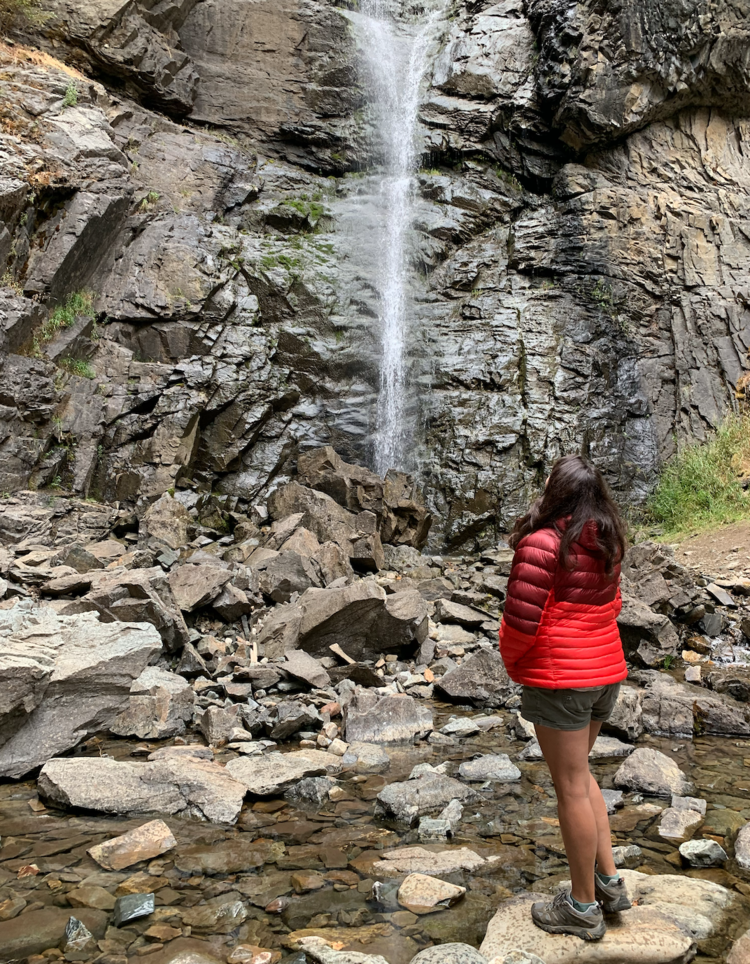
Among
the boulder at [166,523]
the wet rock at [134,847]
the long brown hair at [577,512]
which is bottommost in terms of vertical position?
the wet rock at [134,847]

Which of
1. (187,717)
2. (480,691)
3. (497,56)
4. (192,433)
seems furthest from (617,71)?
(187,717)

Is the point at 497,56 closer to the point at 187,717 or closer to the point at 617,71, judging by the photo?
the point at 617,71

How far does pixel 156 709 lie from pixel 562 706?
11.7 ft

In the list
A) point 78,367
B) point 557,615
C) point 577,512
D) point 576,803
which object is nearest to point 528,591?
point 557,615

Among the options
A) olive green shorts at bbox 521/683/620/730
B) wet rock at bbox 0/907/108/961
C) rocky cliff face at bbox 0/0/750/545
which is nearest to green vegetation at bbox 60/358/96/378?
rocky cliff face at bbox 0/0/750/545

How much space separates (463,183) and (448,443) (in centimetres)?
681

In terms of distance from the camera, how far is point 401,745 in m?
5.00

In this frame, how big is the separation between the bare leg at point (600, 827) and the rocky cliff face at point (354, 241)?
29.4 ft

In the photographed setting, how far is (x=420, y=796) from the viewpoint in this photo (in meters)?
3.95

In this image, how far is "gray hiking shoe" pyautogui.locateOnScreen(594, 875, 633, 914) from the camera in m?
2.63

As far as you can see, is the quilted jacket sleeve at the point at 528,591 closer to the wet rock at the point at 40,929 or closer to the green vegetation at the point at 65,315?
the wet rock at the point at 40,929

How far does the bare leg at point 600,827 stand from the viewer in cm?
256

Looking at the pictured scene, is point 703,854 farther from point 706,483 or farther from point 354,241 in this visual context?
point 354,241

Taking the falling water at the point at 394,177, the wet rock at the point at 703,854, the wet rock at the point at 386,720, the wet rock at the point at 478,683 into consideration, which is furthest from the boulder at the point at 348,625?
the falling water at the point at 394,177
